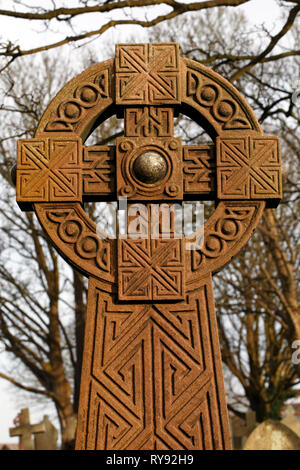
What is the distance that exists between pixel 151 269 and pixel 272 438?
23.2 ft

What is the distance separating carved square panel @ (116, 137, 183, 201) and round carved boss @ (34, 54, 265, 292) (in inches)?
1.8

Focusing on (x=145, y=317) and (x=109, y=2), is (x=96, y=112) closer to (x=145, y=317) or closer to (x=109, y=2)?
(x=145, y=317)

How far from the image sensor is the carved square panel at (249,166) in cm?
412

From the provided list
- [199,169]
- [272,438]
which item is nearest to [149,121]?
[199,169]

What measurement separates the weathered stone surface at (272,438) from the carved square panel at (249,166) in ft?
22.0

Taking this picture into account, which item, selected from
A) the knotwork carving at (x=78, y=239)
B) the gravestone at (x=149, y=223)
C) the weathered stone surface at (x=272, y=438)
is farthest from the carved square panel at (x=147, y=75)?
the weathered stone surface at (x=272, y=438)

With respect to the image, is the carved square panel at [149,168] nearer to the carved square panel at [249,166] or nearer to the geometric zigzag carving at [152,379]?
the carved square panel at [249,166]

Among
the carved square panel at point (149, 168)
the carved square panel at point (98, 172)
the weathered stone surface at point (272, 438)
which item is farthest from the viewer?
the weathered stone surface at point (272, 438)

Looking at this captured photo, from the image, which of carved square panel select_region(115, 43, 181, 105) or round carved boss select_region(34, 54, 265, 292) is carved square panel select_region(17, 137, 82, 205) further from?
carved square panel select_region(115, 43, 181, 105)

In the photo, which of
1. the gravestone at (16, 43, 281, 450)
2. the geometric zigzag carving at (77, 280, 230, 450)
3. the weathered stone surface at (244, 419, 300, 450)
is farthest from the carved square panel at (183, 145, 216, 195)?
the weathered stone surface at (244, 419, 300, 450)

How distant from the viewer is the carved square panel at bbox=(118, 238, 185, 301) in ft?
12.9

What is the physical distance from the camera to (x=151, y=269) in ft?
13.1
